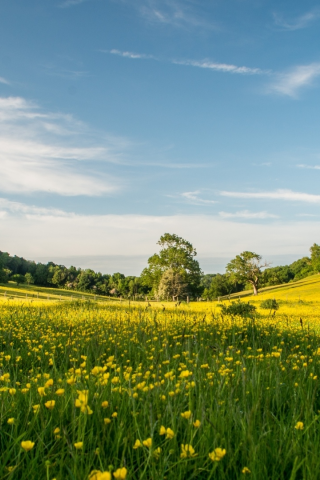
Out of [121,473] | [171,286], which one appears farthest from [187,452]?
[171,286]

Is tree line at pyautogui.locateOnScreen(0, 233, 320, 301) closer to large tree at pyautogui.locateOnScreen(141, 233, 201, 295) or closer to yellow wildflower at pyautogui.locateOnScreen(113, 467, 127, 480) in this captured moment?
large tree at pyautogui.locateOnScreen(141, 233, 201, 295)

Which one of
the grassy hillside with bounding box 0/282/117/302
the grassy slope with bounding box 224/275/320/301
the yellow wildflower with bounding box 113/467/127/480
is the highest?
the yellow wildflower with bounding box 113/467/127/480

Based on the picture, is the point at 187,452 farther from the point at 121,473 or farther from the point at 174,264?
the point at 174,264

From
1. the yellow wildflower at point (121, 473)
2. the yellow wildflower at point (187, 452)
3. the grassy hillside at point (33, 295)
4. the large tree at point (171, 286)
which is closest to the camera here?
the yellow wildflower at point (121, 473)

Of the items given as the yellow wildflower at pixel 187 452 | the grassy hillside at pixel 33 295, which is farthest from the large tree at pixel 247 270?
the yellow wildflower at pixel 187 452

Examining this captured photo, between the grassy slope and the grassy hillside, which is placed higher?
the grassy slope

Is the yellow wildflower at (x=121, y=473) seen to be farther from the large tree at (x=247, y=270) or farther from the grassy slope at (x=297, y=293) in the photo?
the large tree at (x=247, y=270)

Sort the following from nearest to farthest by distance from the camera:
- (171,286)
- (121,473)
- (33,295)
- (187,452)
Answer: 1. (121,473)
2. (187,452)
3. (33,295)
4. (171,286)

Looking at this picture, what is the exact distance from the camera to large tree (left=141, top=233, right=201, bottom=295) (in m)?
64.8

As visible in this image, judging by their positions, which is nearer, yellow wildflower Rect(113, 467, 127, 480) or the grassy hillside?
yellow wildflower Rect(113, 467, 127, 480)

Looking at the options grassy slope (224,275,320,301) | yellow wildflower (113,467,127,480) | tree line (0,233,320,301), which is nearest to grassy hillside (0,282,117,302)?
tree line (0,233,320,301)

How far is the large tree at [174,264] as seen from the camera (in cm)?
6475

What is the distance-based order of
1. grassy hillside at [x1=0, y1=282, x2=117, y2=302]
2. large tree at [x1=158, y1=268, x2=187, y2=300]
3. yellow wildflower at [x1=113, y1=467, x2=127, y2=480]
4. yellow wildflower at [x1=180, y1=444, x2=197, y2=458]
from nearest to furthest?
yellow wildflower at [x1=113, y1=467, x2=127, y2=480], yellow wildflower at [x1=180, y1=444, x2=197, y2=458], grassy hillside at [x1=0, y1=282, x2=117, y2=302], large tree at [x1=158, y1=268, x2=187, y2=300]

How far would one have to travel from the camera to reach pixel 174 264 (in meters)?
65.9
